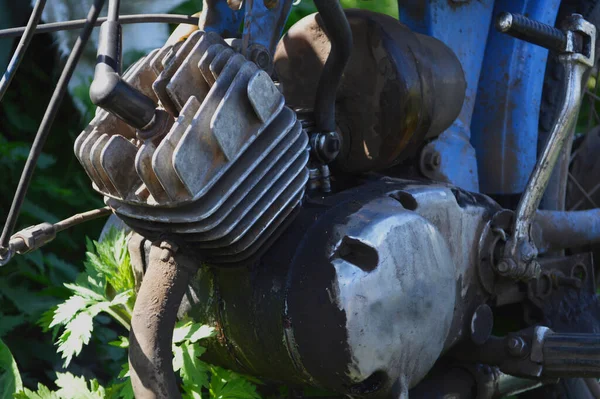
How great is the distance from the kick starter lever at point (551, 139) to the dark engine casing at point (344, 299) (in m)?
0.19

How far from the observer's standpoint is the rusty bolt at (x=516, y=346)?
53.9 inches

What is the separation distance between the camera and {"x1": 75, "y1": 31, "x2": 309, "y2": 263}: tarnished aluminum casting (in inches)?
41.0

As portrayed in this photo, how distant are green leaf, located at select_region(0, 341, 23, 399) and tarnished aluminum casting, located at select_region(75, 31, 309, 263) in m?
0.50

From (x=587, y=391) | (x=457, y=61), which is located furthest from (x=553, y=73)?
(x=587, y=391)

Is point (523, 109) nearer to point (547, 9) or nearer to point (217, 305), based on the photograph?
point (547, 9)

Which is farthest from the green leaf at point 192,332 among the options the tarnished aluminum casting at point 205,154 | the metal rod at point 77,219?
the metal rod at point 77,219

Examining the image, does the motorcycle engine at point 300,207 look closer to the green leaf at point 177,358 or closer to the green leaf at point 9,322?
the green leaf at point 177,358

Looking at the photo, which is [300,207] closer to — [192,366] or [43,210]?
[192,366]

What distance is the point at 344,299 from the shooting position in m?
1.14

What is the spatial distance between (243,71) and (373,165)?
373mm

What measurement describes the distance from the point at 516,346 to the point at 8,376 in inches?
33.7

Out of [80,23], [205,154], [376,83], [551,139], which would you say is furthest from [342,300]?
[80,23]

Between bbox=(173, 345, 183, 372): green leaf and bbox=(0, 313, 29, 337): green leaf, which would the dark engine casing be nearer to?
bbox=(173, 345, 183, 372): green leaf

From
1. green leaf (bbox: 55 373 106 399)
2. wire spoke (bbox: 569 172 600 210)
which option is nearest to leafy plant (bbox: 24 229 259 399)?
green leaf (bbox: 55 373 106 399)
